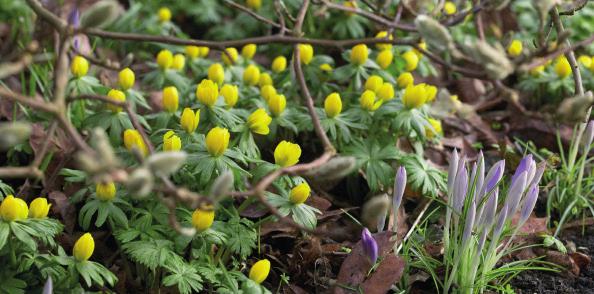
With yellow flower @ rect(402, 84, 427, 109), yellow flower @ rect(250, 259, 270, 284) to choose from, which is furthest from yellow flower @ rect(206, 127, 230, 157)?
yellow flower @ rect(402, 84, 427, 109)

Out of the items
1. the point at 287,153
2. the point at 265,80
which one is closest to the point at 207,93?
the point at 287,153

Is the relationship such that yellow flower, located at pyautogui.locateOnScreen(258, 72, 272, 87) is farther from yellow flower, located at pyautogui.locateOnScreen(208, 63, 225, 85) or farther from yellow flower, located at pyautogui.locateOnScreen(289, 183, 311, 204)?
yellow flower, located at pyautogui.locateOnScreen(289, 183, 311, 204)

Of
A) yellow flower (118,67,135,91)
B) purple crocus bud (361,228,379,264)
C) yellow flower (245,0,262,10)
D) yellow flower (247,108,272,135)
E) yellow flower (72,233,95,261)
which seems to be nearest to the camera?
yellow flower (72,233,95,261)

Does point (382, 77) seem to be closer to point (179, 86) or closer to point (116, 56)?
point (179, 86)

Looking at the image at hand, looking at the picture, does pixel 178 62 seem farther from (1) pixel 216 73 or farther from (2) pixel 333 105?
(2) pixel 333 105

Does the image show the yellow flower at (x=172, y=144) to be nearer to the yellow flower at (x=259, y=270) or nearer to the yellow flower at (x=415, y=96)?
the yellow flower at (x=259, y=270)
